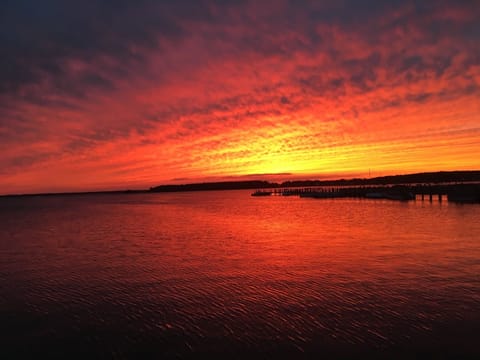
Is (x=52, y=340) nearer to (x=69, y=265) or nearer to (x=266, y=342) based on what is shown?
(x=266, y=342)

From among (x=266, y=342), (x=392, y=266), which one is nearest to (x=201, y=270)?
(x=266, y=342)

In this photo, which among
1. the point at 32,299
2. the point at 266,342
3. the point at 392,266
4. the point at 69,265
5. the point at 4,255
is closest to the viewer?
the point at 266,342

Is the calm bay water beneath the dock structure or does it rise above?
beneath

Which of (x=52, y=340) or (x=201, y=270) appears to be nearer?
(x=52, y=340)

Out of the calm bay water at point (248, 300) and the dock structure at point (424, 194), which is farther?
the dock structure at point (424, 194)

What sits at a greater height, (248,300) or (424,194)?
(424,194)

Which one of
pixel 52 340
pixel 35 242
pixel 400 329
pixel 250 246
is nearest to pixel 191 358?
pixel 52 340

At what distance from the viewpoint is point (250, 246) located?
26984mm

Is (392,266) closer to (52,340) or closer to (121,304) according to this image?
(121,304)

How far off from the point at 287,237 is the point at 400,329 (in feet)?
66.7

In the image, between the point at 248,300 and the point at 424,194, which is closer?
the point at 248,300

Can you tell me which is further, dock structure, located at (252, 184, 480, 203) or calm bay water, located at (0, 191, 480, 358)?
dock structure, located at (252, 184, 480, 203)

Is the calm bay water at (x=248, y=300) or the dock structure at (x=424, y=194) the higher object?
the dock structure at (x=424, y=194)

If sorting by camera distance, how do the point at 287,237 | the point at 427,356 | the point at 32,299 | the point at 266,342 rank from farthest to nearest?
the point at 287,237 → the point at 32,299 → the point at 266,342 → the point at 427,356
